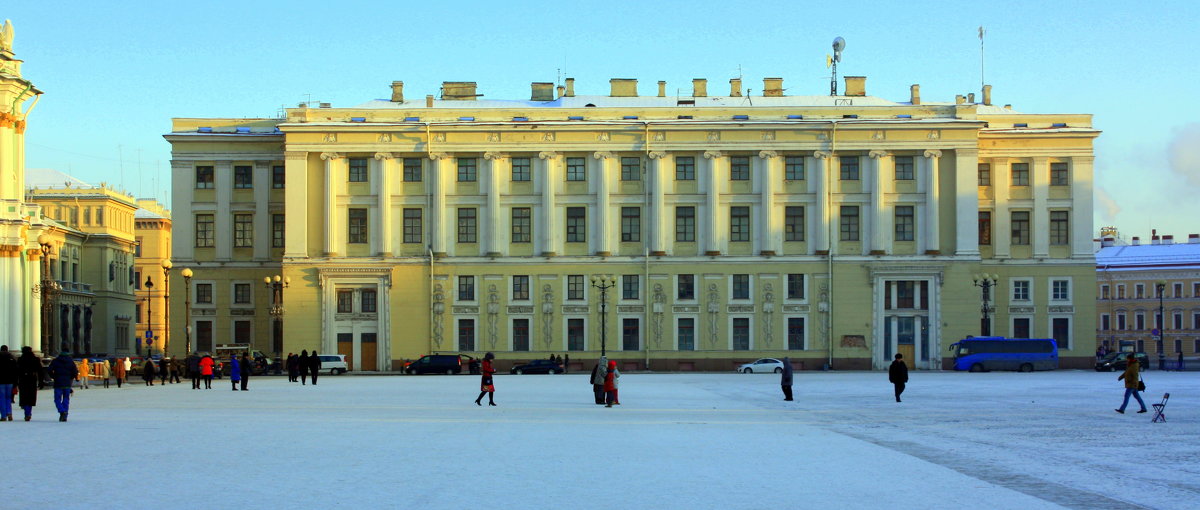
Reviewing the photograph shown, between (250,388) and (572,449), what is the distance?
31.8 metres

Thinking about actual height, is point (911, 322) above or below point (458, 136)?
below

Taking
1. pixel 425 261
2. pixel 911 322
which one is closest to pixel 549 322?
pixel 425 261

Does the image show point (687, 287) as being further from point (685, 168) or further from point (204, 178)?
point (204, 178)

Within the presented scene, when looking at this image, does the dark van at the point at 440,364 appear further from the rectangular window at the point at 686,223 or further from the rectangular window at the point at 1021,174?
the rectangular window at the point at 1021,174

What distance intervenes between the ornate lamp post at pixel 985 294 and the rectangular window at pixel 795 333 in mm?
9976

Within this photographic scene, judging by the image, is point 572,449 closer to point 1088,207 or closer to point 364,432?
point 364,432

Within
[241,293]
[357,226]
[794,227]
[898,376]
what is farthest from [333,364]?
[898,376]

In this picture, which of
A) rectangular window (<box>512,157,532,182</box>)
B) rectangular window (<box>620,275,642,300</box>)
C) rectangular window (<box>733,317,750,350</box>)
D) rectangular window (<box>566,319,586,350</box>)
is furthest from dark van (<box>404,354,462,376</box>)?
rectangular window (<box>733,317,750,350</box>)

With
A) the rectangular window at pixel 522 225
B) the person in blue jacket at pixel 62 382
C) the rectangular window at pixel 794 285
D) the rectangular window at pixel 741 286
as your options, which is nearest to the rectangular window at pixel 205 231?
the rectangular window at pixel 522 225

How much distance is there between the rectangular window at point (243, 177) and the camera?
83.2 metres

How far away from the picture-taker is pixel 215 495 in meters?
16.2

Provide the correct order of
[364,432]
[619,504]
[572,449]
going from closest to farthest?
[619,504] < [572,449] < [364,432]

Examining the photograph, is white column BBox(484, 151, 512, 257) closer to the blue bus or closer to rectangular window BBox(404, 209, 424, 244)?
rectangular window BBox(404, 209, 424, 244)

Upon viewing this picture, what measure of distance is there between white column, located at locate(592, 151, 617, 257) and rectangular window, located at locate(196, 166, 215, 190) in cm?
2298
